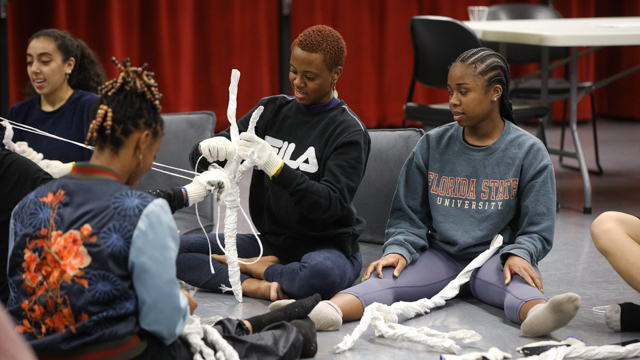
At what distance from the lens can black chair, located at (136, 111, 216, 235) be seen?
290cm

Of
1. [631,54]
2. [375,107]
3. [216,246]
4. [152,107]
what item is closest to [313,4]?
[375,107]

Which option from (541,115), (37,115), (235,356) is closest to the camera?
(235,356)

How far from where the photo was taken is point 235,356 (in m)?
1.63

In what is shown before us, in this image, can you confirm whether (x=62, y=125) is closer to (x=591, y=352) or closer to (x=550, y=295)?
(x=550, y=295)

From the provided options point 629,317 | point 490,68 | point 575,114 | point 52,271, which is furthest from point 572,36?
point 52,271

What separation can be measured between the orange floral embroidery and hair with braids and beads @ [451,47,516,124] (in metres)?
1.34

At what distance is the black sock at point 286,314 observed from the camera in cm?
184

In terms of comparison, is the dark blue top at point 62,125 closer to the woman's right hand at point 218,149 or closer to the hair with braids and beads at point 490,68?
the woman's right hand at point 218,149

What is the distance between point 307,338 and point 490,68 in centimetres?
102

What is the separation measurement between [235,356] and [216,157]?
730 mm

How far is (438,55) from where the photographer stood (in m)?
3.67

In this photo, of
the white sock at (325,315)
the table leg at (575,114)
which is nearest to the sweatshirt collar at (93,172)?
the white sock at (325,315)

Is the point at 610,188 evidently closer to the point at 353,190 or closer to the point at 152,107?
the point at 353,190

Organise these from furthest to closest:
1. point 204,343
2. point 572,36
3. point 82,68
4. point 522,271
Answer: point 572,36
point 82,68
point 522,271
point 204,343
